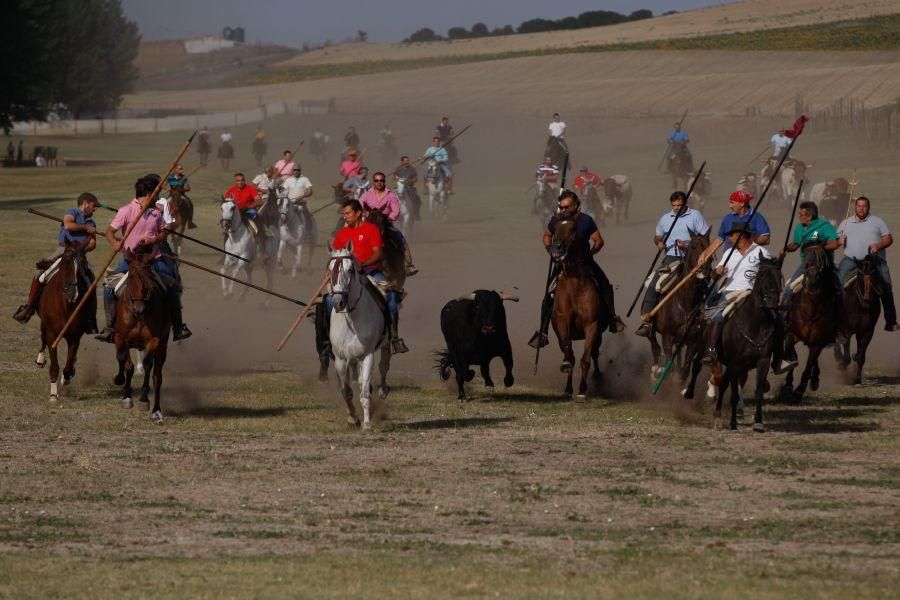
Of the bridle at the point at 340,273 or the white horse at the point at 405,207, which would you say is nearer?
the bridle at the point at 340,273

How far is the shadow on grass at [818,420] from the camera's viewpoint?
18.6 meters

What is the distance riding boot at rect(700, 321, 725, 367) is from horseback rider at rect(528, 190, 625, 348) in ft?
7.60

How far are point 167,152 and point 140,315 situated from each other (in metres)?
76.1

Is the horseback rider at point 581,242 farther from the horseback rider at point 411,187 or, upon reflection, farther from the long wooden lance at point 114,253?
the horseback rider at point 411,187

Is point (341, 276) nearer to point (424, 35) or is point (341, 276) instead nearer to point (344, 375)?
point (344, 375)

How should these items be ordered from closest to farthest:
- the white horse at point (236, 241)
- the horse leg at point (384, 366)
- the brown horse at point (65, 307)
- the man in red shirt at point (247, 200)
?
the horse leg at point (384, 366) < the brown horse at point (65, 307) < the white horse at point (236, 241) < the man in red shirt at point (247, 200)

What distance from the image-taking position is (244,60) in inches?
6663

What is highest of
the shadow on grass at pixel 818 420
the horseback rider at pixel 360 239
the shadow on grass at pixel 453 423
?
the horseback rider at pixel 360 239

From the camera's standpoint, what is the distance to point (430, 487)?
1478 centimetres

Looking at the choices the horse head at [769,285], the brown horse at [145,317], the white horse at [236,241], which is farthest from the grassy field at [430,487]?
the white horse at [236,241]

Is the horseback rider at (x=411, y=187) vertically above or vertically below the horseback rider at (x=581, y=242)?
above

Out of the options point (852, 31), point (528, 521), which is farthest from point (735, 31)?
point (528, 521)

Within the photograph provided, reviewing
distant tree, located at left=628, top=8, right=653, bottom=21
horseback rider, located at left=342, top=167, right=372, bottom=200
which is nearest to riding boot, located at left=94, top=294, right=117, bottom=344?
horseback rider, located at left=342, top=167, right=372, bottom=200

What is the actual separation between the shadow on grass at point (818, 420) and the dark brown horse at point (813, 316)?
708 millimetres
